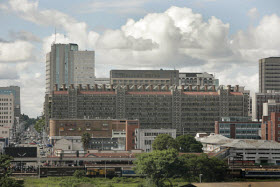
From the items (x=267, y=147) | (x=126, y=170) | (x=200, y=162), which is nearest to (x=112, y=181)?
(x=126, y=170)

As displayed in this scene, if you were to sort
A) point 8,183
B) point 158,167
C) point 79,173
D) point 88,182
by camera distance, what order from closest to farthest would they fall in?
point 8,183 → point 158,167 → point 88,182 → point 79,173

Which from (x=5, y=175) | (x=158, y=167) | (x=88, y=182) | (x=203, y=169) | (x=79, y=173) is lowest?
(x=88, y=182)

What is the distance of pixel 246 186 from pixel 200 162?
881 inches

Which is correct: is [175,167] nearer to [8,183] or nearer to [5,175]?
[5,175]

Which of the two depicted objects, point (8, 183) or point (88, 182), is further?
point (88, 182)

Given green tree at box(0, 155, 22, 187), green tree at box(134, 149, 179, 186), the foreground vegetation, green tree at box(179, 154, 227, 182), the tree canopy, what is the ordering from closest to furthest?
green tree at box(0, 155, 22, 187) → the foreground vegetation → green tree at box(134, 149, 179, 186) → the tree canopy → green tree at box(179, 154, 227, 182)

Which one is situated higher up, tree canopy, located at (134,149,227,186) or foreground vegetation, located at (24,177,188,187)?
tree canopy, located at (134,149,227,186)

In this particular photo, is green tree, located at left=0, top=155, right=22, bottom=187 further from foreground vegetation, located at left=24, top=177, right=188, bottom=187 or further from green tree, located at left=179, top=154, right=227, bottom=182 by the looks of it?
green tree, located at left=179, top=154, right=227, bottom=182

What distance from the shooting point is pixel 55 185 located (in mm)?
151250

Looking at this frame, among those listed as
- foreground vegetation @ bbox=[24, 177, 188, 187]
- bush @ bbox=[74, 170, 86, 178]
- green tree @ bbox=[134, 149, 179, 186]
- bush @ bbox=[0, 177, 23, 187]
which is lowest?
foreground vegetation @ bbox=[24, 177, 188, 187]

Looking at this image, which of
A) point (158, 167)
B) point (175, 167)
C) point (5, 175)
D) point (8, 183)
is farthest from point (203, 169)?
point (8, 183)

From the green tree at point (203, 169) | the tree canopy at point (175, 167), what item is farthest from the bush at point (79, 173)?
the green tree at point (203, 169)

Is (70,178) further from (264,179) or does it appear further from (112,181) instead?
(264,179)

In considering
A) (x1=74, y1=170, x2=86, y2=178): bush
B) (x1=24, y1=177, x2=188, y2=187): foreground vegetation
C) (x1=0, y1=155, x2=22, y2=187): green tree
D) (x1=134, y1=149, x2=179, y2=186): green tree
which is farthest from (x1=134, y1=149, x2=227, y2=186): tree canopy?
(x1=0, y1=155, x2=22, y2=187): green tree
